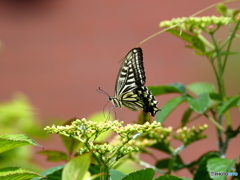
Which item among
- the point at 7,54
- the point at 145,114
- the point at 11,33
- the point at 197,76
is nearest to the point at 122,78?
the point at 145,114

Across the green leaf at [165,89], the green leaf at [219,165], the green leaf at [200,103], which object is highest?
the green leaf at [165,89]

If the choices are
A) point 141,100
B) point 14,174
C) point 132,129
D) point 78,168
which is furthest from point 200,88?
point 78,168

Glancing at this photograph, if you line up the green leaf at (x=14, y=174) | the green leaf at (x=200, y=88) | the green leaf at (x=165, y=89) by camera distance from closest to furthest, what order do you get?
1. the green leaf at (x=14, y=174)
2. the green leaf at (x=165, y=89)
3. the green leaf at (x=200, y=88)

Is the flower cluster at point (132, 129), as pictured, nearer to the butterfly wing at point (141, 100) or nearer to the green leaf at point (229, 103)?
the green leaf at point (229, 103)

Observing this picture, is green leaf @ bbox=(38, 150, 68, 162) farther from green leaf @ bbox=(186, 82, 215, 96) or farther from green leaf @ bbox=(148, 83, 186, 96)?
green leaf @ bbox=(186, 82, 215, 96)

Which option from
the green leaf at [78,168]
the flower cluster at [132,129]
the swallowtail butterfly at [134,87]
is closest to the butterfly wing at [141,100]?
the swallowtail butterfly at [134,87]

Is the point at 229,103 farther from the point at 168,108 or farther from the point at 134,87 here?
the point at 134,87

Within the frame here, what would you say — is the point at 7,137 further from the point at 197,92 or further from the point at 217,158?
the point at 197,92

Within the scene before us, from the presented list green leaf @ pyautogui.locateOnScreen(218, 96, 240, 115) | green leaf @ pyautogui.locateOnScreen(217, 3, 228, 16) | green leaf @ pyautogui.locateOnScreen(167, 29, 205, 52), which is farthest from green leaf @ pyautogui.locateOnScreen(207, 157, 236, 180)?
green leaf @ pyautogui.locateOnScreen(217, 3, 228, 16)
